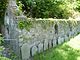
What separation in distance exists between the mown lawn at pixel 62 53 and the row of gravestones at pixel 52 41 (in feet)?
0.73

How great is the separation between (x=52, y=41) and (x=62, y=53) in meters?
1.21

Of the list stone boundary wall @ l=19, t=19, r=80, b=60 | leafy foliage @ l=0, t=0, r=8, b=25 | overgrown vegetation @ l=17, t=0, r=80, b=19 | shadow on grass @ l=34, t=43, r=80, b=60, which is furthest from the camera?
overgrown vegetation @ l=17, t=0, r=80, b=19

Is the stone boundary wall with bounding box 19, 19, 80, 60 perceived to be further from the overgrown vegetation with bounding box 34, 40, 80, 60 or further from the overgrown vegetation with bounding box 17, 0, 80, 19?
the overgrown vegetation with bounding box 17, 0, 80, 19

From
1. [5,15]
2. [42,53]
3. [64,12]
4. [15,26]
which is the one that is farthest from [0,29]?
[64,12]

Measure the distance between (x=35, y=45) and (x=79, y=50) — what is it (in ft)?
6.67

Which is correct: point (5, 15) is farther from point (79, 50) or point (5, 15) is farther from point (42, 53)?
point (79, 50)

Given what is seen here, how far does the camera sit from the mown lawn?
833 cm

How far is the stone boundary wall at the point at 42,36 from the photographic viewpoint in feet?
25.5

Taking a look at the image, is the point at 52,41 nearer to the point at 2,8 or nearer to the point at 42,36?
the point at 42,36

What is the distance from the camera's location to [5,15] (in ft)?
27.3

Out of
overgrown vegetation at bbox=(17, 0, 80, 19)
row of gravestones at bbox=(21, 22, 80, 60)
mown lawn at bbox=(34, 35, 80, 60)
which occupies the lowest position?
mown lawn at bbox=(34, 35, 80, 60)

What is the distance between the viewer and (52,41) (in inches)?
395

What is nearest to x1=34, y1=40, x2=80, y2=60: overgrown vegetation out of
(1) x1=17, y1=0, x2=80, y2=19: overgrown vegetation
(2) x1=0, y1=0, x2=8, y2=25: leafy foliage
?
(2) x1=0, y1=0, x2=8, y2=25: leafy foliage

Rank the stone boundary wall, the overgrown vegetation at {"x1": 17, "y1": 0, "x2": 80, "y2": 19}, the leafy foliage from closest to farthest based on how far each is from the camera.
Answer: the stone boundary wall
the leafy foliage
the overgrown vegetation at {"x1": 17, "y1": 0, "x2": 80, "y2": 19}
